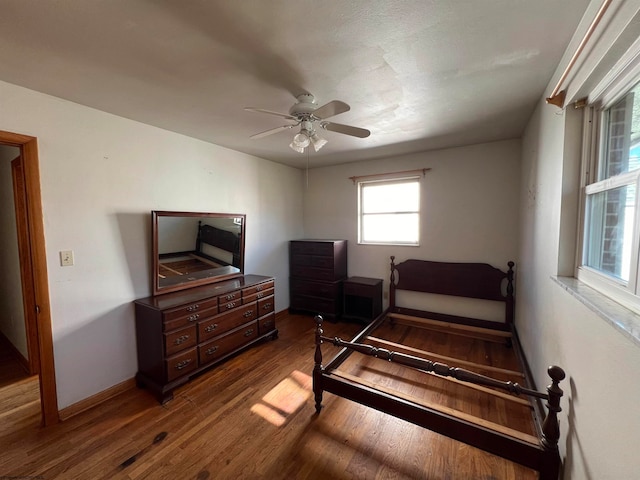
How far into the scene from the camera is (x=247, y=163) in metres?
3.62

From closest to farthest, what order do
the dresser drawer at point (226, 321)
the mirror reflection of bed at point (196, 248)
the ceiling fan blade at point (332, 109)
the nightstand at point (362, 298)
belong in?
the ceiling fan blade at point (332, 109) → the dresser drawer at point (226, 321) → the mirror reflection of bed at point (196, 248) → the nightstand at point (362, 298)

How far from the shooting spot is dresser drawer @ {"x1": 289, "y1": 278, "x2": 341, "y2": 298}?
12.9 feet

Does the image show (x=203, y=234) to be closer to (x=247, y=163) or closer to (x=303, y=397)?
(x=247, y=163)

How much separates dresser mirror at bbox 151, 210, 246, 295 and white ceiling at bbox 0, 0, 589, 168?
1002mm

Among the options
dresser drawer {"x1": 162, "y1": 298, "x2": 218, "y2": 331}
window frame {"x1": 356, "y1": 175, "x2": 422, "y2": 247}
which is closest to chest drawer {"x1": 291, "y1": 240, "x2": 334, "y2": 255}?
window frame {"x1": 356, "y1": 175, "x2": 422, "y2": 247}

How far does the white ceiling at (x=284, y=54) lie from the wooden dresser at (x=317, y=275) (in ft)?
6.83

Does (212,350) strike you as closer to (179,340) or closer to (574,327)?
(179,340)

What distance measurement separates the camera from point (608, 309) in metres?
1.01

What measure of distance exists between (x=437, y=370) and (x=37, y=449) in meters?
2.70

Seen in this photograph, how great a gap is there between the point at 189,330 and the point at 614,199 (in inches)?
118

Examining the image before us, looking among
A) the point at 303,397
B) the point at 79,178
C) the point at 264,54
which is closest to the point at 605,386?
the point at 303,397

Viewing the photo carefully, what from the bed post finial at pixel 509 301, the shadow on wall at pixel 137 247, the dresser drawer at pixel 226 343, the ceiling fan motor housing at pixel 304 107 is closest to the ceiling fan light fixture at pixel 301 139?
the ceiling fan motor housing at pixel 304 107

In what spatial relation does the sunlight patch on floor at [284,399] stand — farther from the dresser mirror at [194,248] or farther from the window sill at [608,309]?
the window sill at [608,309]

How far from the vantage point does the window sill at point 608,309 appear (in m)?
0.83
